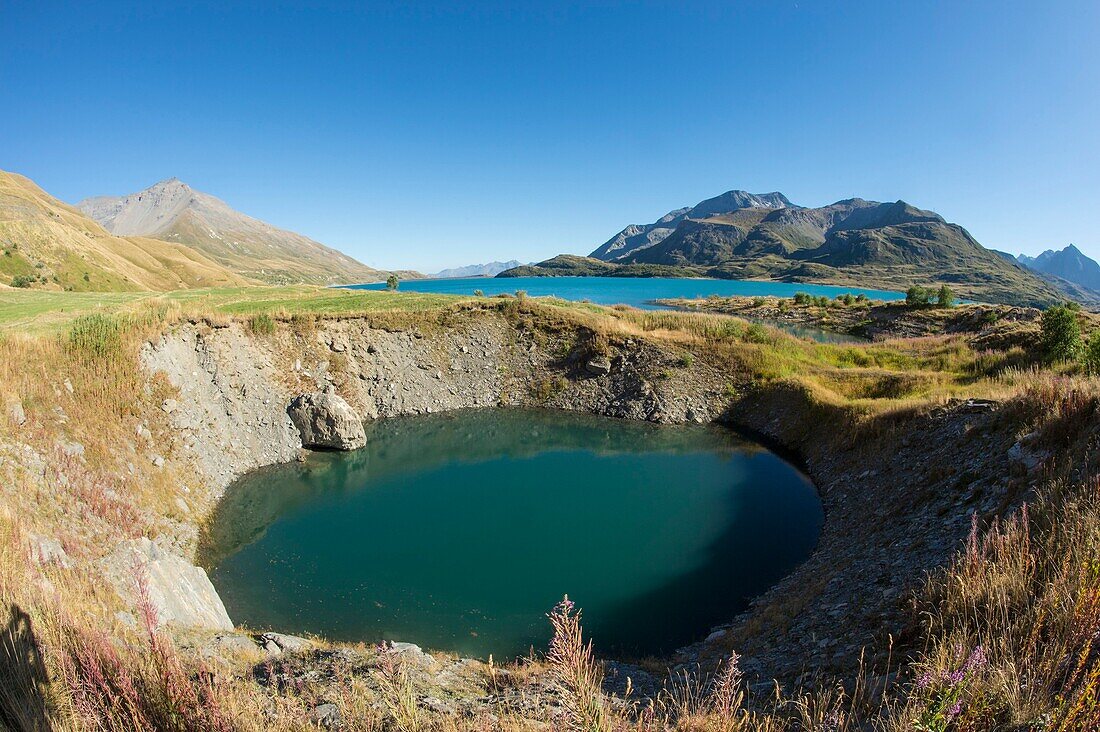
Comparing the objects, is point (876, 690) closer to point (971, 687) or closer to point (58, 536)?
point (971, 687)

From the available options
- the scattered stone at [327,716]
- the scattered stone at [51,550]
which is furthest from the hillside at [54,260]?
the scattered stone at [327,716]

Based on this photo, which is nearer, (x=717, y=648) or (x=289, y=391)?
(x=717, y=648)

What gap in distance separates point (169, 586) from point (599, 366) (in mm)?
26286

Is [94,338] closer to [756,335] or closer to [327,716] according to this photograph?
[327,716]

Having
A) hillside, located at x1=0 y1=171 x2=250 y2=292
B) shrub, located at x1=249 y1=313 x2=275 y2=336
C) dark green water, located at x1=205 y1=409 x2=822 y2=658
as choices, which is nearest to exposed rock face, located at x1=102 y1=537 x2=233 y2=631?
dark green water, located at x1=205 y1=409 x2=822 y2=658

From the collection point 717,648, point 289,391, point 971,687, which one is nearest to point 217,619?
point 717,648

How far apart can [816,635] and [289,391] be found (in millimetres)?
25896

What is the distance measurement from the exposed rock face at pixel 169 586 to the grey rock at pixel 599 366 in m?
24.8

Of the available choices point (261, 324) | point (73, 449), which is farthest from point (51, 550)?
point (261, 324)

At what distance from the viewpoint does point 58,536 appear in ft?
36.2

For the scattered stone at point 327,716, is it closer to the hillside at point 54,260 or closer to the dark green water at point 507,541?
the dark green water at point 507,541

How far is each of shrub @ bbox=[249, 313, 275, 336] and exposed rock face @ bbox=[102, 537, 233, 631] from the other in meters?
16.6

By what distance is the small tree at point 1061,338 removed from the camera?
2588 centimetres

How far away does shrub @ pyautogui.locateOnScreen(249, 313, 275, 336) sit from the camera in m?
27.4
